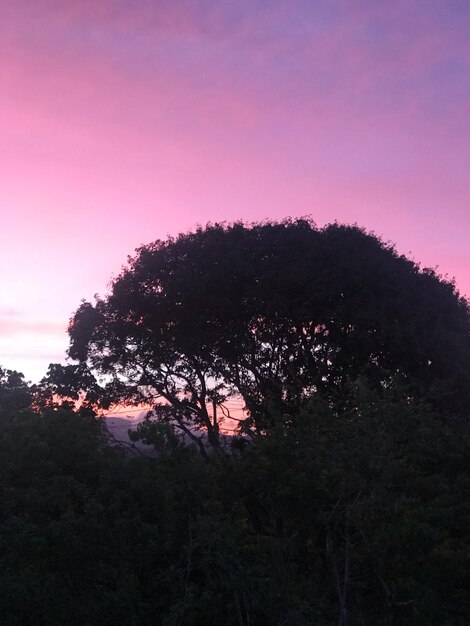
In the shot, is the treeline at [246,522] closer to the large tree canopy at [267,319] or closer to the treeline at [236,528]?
the treeline at [236,528]

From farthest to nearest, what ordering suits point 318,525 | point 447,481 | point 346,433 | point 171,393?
1. point 171,393
2. point 447,481
3. point 346,433
4. point 318,525

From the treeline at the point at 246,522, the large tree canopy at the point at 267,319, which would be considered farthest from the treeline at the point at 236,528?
the large tree canopy at the point at 267,319

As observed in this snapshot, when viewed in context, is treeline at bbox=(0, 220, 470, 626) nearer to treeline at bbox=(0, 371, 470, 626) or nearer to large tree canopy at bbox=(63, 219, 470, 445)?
treeline at bbox=(0, 371, 470, 626)


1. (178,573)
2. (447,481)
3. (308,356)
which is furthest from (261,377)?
(178,573)

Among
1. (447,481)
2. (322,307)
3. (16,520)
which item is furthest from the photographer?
(322,307)

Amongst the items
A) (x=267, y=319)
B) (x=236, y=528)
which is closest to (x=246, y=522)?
(x=236, y=528)

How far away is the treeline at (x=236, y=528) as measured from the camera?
25.0 ft

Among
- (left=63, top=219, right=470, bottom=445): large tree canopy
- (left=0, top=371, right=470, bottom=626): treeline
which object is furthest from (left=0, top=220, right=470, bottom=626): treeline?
(left=63, top=219, right=470, bottom=445): large tree canopy

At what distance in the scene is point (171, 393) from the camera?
75.8 feet

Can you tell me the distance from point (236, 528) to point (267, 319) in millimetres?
13683

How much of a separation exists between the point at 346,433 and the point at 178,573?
11.0 ft

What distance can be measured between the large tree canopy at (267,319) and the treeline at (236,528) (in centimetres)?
991

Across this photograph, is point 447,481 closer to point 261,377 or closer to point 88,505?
point 88,505

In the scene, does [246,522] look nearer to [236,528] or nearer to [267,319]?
[236,528]
